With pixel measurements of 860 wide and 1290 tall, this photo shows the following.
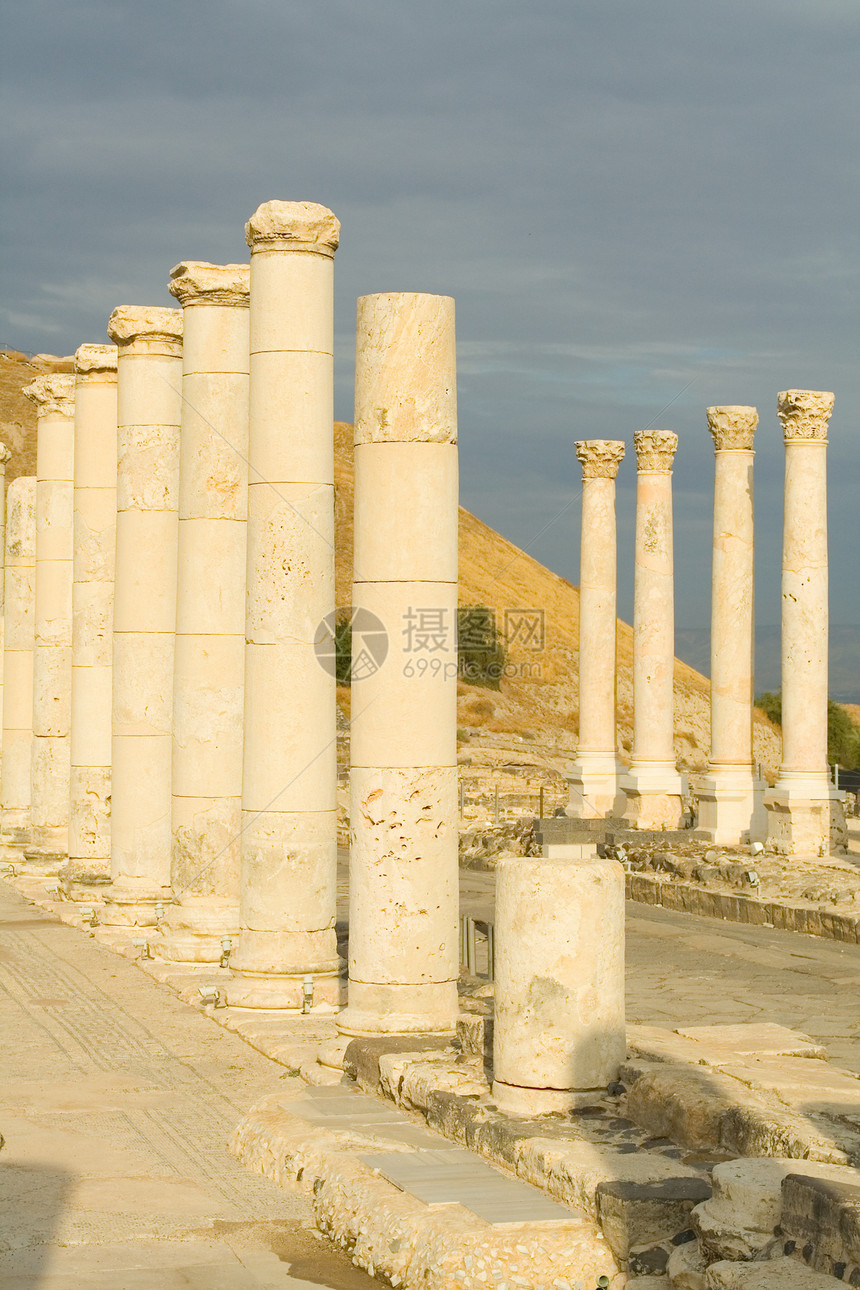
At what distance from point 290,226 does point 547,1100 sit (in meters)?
6.96

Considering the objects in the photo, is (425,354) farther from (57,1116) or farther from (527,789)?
(527,789)

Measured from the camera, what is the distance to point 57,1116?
9719 mm

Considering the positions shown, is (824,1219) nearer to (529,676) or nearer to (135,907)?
(135,907)

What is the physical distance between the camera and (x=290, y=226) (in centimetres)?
1242

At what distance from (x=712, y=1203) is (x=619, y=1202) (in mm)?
433

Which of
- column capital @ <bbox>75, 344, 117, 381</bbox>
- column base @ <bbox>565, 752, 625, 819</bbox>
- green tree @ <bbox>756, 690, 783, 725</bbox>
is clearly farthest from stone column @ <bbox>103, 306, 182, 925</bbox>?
green tree @ <bbox>756, 690, 783, 725</bbox>

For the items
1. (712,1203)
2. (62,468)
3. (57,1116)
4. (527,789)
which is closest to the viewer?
(712,1203)

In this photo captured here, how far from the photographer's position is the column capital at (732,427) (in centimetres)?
2498

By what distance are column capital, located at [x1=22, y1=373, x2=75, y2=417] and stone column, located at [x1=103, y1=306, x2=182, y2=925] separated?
5525mm

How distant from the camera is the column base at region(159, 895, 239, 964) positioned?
14.8m

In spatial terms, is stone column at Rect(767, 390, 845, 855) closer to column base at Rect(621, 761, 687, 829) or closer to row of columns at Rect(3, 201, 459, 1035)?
column base at Rect(621, 761, 687, 829)

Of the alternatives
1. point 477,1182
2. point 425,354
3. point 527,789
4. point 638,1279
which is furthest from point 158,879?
point 527,789

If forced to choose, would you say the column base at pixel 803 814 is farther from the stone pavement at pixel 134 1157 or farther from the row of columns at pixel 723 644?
the stone pavement at pixel 134 1157

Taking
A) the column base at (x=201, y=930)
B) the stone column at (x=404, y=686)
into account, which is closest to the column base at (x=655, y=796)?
the column base at (x=201, y=930)
